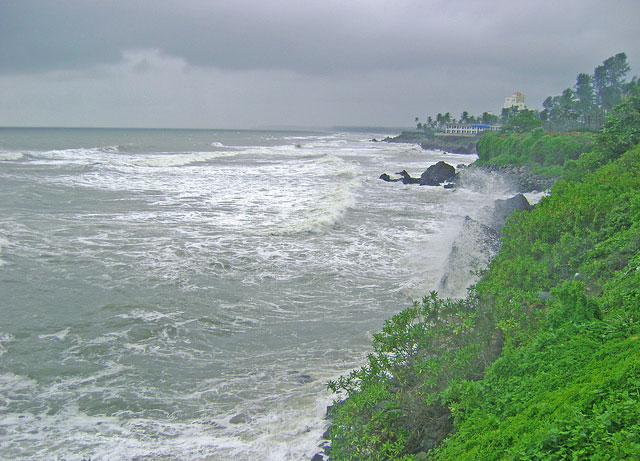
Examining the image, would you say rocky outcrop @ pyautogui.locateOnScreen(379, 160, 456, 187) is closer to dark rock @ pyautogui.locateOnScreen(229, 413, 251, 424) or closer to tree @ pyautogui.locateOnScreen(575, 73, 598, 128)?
dark rock @ pyautogui.locateOnScreen(229, 413, 251, 424)

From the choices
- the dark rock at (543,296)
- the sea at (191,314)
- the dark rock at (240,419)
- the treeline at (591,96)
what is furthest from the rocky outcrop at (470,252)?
the treeline at (591,96)

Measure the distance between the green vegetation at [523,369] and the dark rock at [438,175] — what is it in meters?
26.2

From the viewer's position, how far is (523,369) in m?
4.65

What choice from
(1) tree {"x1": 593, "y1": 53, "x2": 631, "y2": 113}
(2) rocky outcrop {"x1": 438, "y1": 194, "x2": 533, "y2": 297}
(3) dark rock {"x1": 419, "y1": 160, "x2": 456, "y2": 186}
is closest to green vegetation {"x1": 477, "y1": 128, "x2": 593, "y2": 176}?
(3) dark rock {"x1": 419, "y1": 160, "x2": 456, "y2": 186}

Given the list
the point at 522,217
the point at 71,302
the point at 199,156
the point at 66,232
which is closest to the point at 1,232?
the point at 66,232

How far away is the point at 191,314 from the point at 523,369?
25.0 ft

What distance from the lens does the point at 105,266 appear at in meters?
13.3

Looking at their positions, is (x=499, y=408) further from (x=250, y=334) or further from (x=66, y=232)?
(x=66, y=232)

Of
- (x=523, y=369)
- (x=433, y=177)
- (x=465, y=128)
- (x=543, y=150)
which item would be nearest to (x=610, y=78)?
(x=465, y=128)

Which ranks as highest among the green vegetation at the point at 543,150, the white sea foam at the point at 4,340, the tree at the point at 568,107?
the tree at the point at 568,107

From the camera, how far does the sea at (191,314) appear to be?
6531 mm

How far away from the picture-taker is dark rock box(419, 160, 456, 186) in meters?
35.0

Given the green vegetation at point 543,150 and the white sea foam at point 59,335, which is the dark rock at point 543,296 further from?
the green vegetation at point 543,150

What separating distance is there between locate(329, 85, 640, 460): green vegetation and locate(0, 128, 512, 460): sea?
1.36 meters
